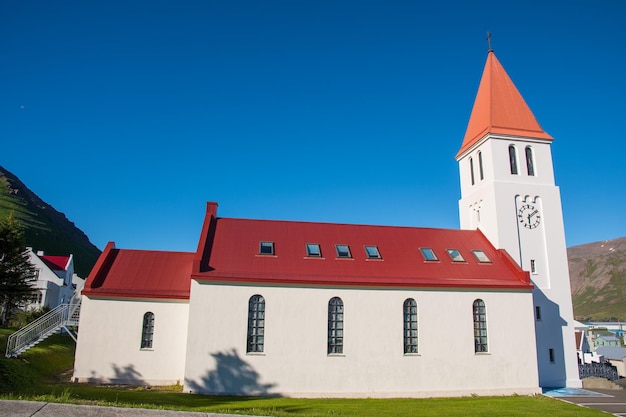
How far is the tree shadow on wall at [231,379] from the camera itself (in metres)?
21.8

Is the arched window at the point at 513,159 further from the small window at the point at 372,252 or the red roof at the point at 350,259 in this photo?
the small window at the point at 372,252

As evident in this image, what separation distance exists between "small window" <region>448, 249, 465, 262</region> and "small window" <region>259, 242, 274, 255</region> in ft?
35.6

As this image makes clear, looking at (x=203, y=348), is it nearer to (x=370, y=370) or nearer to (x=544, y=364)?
(x=370, y=370)

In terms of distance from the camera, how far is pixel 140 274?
2595 centimetres

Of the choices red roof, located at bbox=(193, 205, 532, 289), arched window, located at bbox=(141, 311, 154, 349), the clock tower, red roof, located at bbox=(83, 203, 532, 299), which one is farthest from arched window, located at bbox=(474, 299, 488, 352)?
arched window, located at bbox=(141, 311, 154, 349)

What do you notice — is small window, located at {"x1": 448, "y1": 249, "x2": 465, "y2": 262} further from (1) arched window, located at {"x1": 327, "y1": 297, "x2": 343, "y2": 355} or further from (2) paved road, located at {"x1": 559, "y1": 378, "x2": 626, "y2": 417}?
(2) paved road, located at {"x1": 559, "y1": 378, "x2": 626, "y2": 417}

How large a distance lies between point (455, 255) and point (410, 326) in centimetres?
595

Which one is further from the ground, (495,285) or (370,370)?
(495,285)

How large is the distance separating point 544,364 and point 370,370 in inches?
452

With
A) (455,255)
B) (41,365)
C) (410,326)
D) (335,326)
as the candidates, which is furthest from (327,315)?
(41,365)

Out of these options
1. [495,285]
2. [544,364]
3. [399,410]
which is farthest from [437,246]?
[399,410]

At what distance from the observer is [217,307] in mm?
22719

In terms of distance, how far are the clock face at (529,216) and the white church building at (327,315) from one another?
1.33 metres

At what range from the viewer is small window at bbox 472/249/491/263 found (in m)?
27.5
